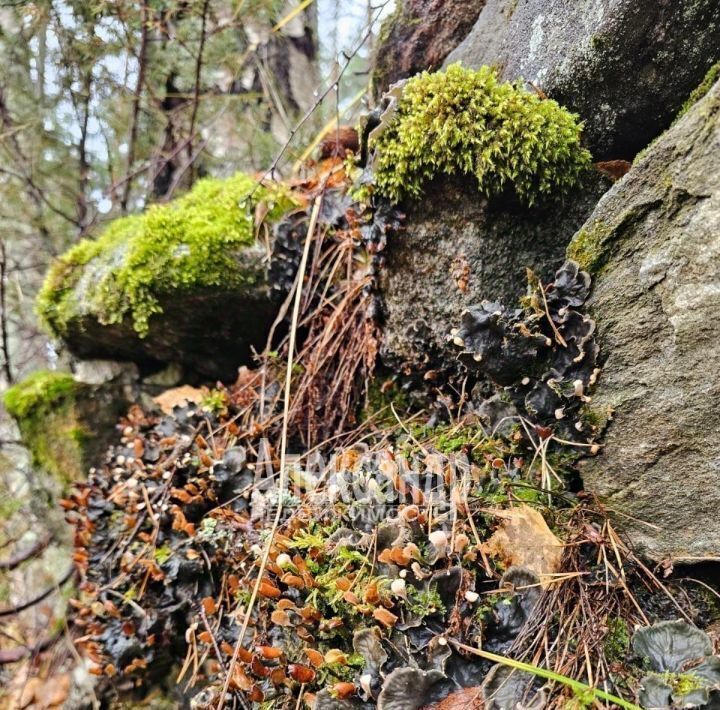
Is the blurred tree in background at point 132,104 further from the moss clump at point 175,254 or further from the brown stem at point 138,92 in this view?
the moss clump at point 175,254

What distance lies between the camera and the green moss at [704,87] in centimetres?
185

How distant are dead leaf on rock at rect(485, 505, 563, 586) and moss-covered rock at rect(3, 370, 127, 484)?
2.90 meters

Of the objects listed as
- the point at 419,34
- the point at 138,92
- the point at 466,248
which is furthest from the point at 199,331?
the point at 138,92

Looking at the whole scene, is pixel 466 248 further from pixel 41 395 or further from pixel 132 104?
pixel 132 104

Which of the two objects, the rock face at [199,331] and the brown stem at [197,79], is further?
the brown stem at [197,79]

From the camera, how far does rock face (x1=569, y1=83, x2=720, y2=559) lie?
63.0 inches

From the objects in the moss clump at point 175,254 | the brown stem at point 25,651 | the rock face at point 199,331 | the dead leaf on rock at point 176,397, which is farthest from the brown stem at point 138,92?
the brown stem at point 25,651

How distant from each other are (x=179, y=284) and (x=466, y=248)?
1.76 metres

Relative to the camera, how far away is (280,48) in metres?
5.91

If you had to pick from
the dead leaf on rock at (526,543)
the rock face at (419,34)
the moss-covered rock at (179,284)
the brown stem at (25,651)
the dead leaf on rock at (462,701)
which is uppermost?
the rock face at (419,34)

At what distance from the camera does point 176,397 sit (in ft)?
11.7

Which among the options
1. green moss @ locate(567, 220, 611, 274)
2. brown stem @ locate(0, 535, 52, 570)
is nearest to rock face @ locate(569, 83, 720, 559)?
green moss @ locate(567, 220, 611, 274)

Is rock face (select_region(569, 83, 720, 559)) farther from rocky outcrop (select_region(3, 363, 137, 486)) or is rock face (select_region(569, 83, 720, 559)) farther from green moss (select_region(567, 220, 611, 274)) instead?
rocky outcrop (select_region(3, 363, 137, 486))

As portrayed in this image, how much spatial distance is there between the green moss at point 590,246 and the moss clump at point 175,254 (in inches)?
69.3
